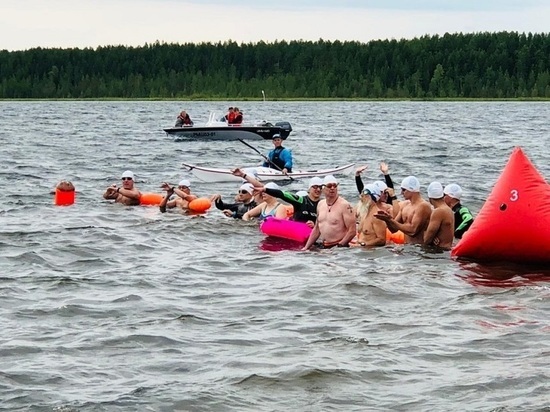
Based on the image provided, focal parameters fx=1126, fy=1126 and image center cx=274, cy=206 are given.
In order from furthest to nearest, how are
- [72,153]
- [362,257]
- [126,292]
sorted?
1. [72,153]
2. [362,257]
3. [126,292]

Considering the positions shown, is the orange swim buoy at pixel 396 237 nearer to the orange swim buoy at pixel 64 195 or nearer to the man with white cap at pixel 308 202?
the man with white cap at pixel 308 202

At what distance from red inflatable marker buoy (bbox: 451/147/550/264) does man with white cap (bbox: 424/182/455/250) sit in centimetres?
61

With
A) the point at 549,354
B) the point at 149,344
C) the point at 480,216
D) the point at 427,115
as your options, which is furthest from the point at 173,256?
the point at 427,115

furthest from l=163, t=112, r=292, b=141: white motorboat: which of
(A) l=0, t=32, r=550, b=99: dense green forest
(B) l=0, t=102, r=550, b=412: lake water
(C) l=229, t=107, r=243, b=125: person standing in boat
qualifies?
(A) l=0, t=32, r=550, b=99: dense green forest

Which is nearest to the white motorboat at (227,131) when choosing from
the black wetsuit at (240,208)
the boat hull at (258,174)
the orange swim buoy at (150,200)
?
the boat hull at (258,174)

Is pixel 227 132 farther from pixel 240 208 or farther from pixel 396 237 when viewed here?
pixel 396 237

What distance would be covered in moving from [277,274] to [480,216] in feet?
8.98

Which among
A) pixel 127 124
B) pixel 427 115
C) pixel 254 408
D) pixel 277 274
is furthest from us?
pixel 427 115

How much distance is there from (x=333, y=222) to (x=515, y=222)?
9.63 feet

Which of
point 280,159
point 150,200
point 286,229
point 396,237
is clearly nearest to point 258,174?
point 280,159

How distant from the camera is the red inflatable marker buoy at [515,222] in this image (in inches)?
556

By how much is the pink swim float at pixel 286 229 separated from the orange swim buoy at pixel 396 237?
1.23m

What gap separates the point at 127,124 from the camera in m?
68.3

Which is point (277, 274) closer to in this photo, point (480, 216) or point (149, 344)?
point (480, 216)
